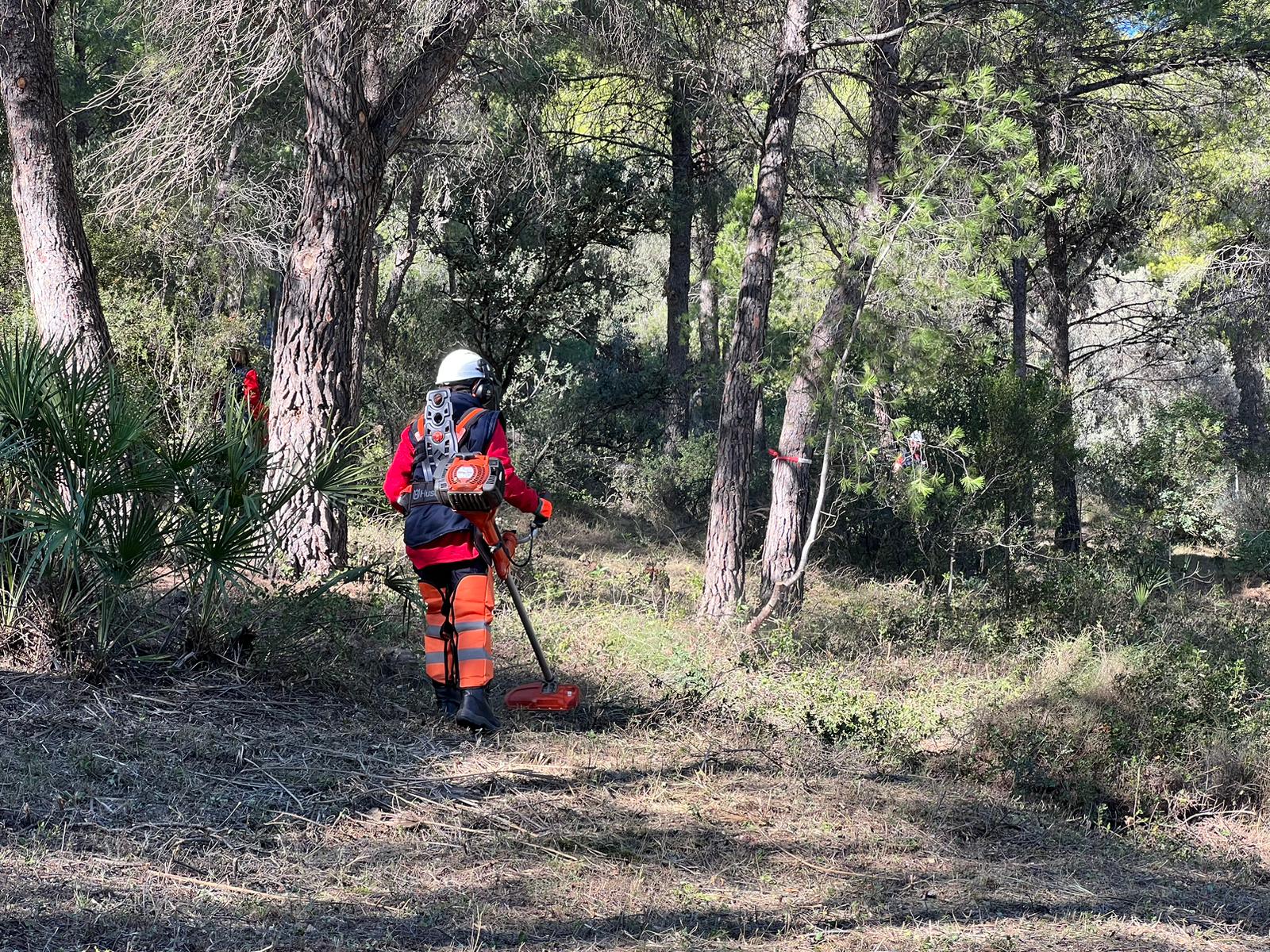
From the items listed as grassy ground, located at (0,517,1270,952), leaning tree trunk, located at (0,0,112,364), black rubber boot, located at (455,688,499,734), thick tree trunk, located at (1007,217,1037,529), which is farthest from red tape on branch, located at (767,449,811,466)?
leaning tree trunk, located at (0,0,112,364)

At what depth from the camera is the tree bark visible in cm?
832

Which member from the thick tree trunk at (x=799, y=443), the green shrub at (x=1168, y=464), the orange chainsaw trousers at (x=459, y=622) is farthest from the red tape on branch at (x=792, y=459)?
the green shrub at (x=1168, y=464)

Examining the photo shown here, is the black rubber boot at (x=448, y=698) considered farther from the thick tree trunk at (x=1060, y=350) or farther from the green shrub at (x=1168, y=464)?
the green shrub at (x=1168, y=464)

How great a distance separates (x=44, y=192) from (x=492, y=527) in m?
4.71

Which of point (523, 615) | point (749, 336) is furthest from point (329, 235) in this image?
point (749, 336)

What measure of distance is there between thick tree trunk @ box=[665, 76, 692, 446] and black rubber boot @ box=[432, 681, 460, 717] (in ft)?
36.6

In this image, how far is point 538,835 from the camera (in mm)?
4895

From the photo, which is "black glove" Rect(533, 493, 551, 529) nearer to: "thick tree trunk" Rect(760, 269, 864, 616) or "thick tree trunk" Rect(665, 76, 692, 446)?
"thick tree trunk" Rect(760, 269, 864, 616)

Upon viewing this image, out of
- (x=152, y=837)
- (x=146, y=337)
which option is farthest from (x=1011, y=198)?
(x=146, y=337)

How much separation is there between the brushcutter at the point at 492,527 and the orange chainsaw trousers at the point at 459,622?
0.51ft

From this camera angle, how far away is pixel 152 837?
446cm

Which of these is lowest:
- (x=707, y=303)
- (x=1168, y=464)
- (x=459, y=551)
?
(x=459, y=551)

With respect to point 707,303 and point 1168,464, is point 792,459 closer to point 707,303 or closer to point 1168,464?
point 1168,464

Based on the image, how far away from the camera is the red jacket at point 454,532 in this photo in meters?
6.03
